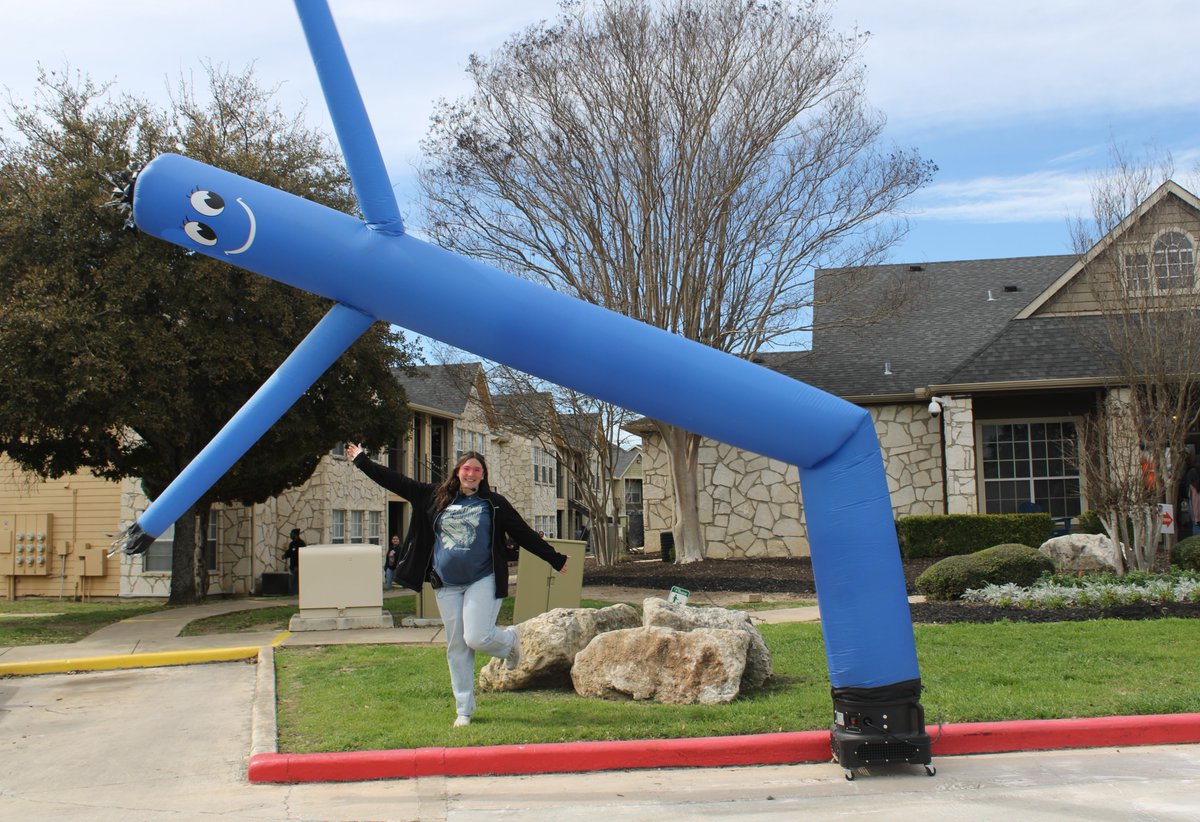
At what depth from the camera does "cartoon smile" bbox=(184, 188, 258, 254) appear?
17.9 feet

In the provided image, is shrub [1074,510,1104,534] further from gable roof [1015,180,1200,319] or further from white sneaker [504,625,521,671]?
white sneaker [504,625,521,671]

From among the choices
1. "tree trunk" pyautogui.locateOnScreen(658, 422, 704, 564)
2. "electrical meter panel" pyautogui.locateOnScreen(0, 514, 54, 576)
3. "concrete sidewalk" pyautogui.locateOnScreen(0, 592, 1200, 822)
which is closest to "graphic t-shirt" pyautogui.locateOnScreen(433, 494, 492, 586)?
"concrete sidewalk" pyautogui.locateOnScreen(0, 592, 1200, 822)

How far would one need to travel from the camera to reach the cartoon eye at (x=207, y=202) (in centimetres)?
545

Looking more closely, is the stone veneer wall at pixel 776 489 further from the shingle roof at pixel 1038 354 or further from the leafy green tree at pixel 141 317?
the leafy green tree at pixel 141 317

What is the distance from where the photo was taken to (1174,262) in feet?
54.3

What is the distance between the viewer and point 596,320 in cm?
572

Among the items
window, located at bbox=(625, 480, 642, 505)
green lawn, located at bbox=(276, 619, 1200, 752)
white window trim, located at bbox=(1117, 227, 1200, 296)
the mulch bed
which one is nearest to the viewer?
green lawn, located at bbox=(276, 619, 1200, 752)

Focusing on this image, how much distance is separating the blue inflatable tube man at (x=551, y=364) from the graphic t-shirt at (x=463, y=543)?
1444 mm

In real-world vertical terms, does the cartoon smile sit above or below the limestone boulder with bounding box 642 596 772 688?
above

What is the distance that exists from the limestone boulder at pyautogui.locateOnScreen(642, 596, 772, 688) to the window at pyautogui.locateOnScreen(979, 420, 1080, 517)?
1437cm

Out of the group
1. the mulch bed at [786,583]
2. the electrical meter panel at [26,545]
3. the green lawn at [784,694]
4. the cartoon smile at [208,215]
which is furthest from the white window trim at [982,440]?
the electrical meter panel at [26,545]

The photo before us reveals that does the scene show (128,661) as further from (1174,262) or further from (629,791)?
(1174,262)

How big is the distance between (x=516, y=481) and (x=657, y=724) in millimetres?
39267

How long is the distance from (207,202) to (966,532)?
1615cm
